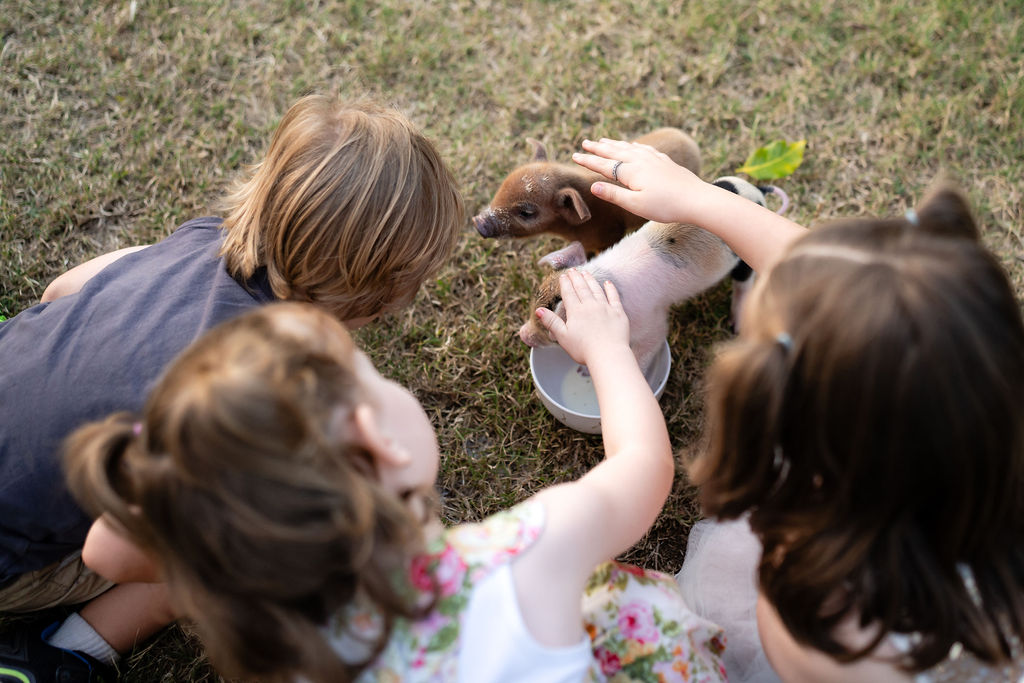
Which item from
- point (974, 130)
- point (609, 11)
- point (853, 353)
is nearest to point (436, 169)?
point (853, 353)

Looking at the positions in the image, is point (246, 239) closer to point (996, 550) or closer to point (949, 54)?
point (996, 550)

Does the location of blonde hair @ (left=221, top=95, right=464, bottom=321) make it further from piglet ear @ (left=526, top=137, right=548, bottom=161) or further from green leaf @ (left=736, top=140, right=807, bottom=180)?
green leaf @ (left=736, top=140, right=807, bottom=180)

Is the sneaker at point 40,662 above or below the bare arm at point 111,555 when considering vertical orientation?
below

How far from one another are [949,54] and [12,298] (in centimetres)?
365

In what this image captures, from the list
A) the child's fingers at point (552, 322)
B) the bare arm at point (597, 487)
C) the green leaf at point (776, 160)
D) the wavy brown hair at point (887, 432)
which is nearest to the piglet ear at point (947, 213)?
the wavy brown hair at point (887, 432)

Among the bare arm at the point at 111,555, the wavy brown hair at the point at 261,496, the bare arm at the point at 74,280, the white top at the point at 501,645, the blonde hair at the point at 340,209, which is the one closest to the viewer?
the wavy brown hair at the point at 261,496

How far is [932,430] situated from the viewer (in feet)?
3.21

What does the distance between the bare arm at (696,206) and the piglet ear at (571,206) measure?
0.24 meters

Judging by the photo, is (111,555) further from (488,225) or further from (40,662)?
(488,225)

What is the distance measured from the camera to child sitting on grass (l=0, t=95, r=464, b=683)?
152 centimetres

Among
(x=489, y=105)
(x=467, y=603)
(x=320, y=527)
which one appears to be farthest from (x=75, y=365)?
(x=489, y=105)

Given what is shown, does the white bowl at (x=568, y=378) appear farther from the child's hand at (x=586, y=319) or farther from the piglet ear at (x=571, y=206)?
the piglet ear at (x=571, y=206)

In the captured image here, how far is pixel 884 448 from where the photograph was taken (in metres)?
1.00

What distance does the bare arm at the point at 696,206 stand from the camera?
1777mm
